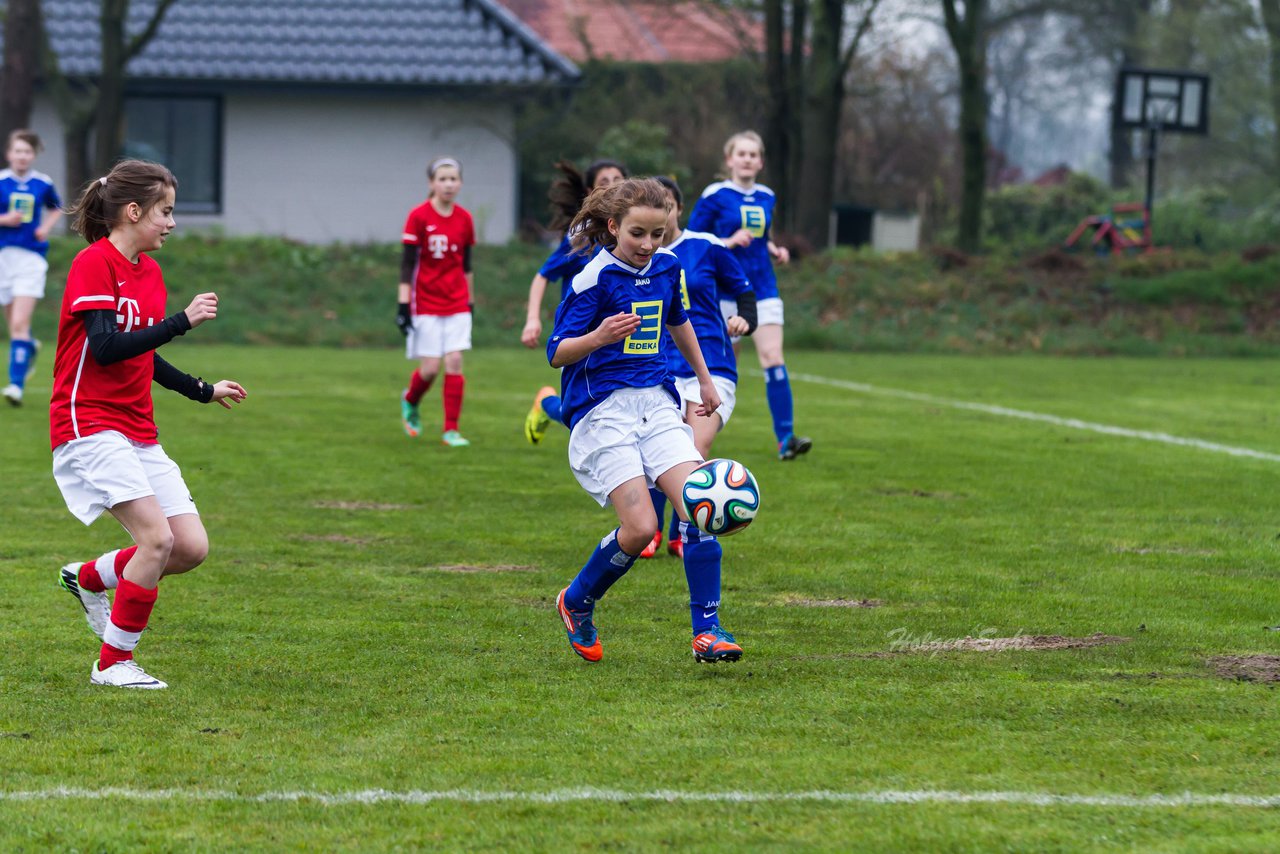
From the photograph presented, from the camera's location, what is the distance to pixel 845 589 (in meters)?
6.89

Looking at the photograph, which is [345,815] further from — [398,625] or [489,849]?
[398,625]

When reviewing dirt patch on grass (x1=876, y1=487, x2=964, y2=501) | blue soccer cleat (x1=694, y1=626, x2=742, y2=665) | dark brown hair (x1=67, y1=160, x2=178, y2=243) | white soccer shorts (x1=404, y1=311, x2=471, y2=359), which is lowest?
dirt patch on grass (x1=876, y1=487, x2=964, y2=501)

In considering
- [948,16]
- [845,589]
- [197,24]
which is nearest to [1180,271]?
[948,16]

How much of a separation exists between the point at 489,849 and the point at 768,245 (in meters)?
7.26

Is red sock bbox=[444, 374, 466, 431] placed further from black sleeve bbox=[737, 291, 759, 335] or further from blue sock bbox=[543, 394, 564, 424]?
black sleeve bbox=[737, 291, 759, 335]

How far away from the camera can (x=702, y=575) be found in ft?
18.5

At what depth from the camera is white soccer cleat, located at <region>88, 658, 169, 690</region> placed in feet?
17.0

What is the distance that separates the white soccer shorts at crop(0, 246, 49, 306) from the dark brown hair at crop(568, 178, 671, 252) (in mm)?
9052

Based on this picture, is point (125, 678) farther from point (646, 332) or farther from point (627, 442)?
point (646, 332)

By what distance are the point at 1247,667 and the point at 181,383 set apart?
3.55 metres

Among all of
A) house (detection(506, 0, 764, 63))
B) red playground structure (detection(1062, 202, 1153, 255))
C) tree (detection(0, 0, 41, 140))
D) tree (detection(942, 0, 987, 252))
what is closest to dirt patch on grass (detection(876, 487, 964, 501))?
tree (detection(942, 0, 987, 252))

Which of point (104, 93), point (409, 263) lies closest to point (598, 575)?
point (409, 263)

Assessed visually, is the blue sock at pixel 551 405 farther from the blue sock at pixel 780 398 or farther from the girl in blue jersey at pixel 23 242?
the girl in blue jersey at pixel 23 242

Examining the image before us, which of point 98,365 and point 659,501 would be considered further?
point 659,501
